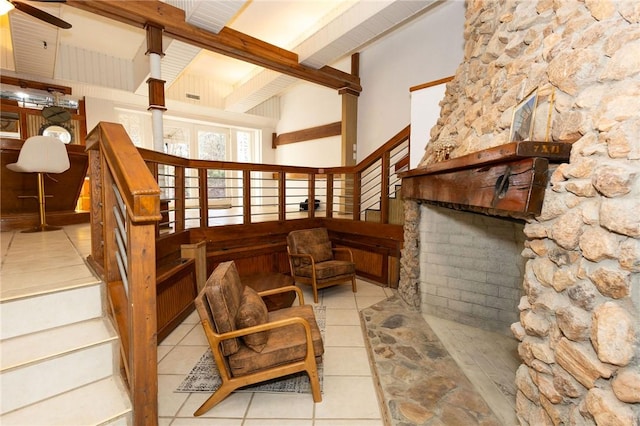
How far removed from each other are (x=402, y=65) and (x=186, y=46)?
3.53 meters

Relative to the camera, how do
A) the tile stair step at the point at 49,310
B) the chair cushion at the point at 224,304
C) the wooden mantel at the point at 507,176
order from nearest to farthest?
the wooden mantel at the point at 507,176
the tile stair step at the point at 49,310
the chair cushion at the point at 224,304

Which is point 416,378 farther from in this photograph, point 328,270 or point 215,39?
point 215,39

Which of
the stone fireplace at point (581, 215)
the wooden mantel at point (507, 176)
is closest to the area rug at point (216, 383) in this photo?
the stone fireplace at point (581, 215)

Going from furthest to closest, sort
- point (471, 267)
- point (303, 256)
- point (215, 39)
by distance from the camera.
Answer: point (215, 39)
point (303, 256)
point (471, 267)

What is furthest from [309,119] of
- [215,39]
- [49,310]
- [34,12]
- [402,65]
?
[49,310]

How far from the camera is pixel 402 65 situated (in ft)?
17.1

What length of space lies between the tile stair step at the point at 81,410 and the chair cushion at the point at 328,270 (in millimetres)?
2402

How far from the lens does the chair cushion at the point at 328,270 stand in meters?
3.76

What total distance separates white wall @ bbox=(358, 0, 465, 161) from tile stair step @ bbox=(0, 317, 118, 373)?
199 inches

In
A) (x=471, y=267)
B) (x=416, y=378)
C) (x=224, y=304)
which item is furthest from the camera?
(x=471, y=267)

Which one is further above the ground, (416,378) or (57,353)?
(57,353)

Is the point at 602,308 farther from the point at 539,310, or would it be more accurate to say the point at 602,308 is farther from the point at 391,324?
the point at 391,324

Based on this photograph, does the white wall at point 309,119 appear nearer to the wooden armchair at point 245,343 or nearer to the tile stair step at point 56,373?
the wooden armchair at point 245,343

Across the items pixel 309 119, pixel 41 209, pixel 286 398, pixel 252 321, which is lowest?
pixel 286 398
